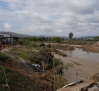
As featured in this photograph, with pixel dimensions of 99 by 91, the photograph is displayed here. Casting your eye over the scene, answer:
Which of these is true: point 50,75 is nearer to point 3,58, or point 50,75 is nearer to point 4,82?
point 4,82

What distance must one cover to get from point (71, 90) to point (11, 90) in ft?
7.47

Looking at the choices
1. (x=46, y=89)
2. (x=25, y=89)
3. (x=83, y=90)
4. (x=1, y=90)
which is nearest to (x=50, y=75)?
(x=46, y=89)

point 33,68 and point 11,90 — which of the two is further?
point 33,68

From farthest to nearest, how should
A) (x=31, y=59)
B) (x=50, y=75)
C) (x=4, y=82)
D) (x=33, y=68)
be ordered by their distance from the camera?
(x=31, y=59)
(x=33, y=68)
(x=50, y=75)
(x=4, y=82)

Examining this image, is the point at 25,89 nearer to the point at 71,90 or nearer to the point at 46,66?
the point at 71,90

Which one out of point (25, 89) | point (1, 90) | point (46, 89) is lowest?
point (46, 89)

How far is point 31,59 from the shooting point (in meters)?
8.78

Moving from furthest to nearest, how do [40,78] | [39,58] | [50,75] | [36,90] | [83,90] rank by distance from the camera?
[39,58]
[50,75]
[40,78]
[36,90]
[83,90]

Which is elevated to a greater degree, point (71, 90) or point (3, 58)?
point (3, 58)

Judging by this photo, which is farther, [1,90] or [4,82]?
[4,82]

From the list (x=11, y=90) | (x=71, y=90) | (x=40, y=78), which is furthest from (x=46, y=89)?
(x=11, y=90)

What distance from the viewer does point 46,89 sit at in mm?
4379

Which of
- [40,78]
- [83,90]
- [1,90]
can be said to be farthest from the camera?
[40,78]

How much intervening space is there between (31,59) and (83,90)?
632 cm
